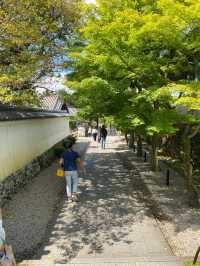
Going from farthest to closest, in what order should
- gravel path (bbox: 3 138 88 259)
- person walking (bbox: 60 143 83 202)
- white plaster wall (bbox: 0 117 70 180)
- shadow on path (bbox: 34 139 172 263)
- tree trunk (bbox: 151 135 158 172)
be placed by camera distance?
tree trunk (bbox: 151 135 158 172)
white plaster wall (bbox: 0 117 70 180)
person walking (bbox: 60 143 83 202)
gravel path (bbox: 3 138 88 259)
shadow on path (bbox: 34 139 172 263)

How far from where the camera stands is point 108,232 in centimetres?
835

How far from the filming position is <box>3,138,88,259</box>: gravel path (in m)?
7.62

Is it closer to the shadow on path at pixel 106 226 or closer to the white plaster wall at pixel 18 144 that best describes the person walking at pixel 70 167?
the shadow on path at pixel 106 226

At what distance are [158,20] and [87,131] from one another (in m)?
35.2

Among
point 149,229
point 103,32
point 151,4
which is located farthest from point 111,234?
point 151,4

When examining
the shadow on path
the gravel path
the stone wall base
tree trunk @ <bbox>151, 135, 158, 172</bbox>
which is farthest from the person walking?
tree trunk @ <bbox>151, 135, 158, 172</bbox>

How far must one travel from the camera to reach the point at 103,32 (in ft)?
32.1

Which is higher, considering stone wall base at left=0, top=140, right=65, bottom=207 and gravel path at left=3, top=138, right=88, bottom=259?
stone wall base at left=0, top=140, right=65, bottom=207

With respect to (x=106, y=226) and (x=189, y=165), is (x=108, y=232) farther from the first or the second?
(x=189, y=165)

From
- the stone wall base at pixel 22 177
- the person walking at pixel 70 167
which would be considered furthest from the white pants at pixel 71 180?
the stone wall base at pixel 22 177

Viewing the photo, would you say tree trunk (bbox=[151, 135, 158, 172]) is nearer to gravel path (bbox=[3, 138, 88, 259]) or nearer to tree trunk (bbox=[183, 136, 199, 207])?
gravel path (bbox=[3, 138, 88, 259])

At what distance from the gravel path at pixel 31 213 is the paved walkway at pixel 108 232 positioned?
0.26 m

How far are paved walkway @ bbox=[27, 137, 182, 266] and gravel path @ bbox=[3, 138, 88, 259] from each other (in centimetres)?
26

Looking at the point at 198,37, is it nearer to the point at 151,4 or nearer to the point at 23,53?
the point at 151,4
